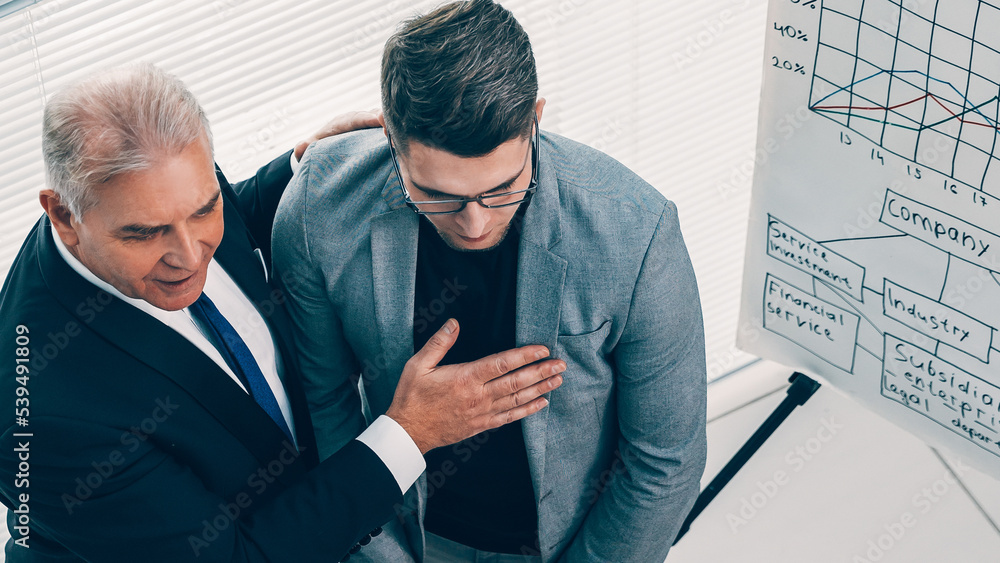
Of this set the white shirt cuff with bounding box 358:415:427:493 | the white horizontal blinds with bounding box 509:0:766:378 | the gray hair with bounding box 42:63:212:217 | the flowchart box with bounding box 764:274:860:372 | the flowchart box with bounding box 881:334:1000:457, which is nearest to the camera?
the gray hair with bounding box 42:63:212:217

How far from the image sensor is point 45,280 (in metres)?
1.27

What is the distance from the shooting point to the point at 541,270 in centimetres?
139

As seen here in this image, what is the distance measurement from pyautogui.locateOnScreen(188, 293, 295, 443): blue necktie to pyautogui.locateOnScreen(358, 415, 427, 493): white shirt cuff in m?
0.19

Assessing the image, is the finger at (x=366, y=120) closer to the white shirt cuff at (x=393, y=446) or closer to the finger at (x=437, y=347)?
the finger at (x=437, y=347)

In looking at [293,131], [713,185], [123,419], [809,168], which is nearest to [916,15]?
[809,168]

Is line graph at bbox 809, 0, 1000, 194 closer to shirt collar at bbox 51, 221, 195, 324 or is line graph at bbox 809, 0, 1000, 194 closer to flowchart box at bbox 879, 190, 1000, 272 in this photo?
flowchart box at bbox 879, 190, 1000, 272

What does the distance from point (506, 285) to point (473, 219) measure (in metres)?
0.21

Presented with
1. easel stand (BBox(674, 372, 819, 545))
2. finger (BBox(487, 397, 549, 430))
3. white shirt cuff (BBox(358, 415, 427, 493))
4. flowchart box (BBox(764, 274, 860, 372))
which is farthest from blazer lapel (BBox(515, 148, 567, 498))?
easel stand (BBox(674, 372, 819, 545))

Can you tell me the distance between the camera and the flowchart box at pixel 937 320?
5.48 ft

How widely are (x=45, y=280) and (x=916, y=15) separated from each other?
1.50 metres

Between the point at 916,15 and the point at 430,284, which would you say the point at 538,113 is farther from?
the point at 916,15

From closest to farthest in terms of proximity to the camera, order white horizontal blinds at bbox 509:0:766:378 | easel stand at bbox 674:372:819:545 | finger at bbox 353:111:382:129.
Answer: finger at bbox 353:111:382:129 < white horizontal blinds at bbox 509:0:766:378 < easel stand at bbox 674:372:819:545

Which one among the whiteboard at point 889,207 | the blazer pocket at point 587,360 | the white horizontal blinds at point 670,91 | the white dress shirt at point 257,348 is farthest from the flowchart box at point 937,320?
the white dress shirt at point 257,348

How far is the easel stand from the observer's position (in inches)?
92.7
